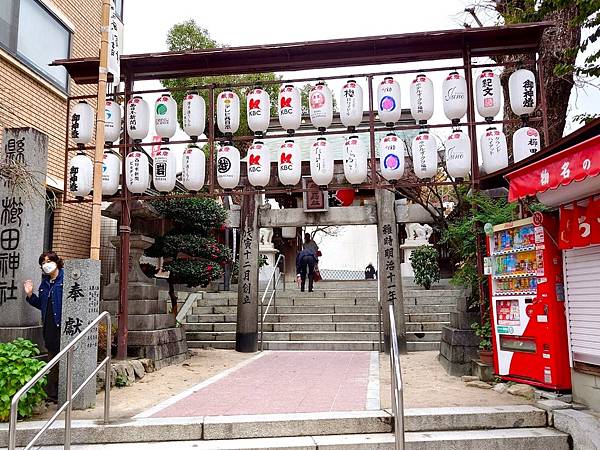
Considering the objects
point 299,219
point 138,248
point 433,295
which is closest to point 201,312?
point 299,219

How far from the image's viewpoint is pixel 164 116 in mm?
9375

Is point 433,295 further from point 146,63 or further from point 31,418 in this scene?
point 31,418

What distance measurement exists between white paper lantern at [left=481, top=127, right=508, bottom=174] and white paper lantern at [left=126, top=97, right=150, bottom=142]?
228 inches

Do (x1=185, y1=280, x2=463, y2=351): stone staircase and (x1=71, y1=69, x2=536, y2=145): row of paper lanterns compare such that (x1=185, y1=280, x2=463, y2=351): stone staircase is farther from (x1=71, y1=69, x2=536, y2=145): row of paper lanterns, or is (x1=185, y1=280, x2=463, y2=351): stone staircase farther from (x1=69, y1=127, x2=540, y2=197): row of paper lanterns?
(x1=71, y1=69, x2=536, y2=145): row of paper lanterns

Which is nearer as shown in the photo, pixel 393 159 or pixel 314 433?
pixel 314 433

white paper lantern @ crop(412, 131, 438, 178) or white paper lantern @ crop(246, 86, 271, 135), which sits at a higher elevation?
white paper lantern @ crop(246, 86, 271, 135)

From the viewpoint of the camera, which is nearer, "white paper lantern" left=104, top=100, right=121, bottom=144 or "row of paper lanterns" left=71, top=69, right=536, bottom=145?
"row of paper lanterns" left=71, top=69, right=536, bottom=145

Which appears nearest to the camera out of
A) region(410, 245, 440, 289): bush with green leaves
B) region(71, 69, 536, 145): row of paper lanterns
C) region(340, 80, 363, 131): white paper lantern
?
region(71, 69, 536, 145): row of paper lanterns

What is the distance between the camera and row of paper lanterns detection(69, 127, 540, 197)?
28.9 ft

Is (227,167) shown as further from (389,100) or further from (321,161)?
(389,100)

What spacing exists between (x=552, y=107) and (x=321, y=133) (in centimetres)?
552

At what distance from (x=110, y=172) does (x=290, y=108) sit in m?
3.30

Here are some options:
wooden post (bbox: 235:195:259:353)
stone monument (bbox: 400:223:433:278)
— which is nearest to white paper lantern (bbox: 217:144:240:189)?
wooden post (bbox: 235:195:259:353)

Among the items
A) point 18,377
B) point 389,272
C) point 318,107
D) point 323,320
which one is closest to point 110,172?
point 318,107
